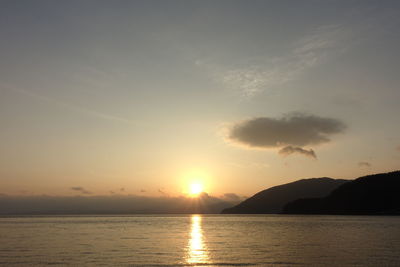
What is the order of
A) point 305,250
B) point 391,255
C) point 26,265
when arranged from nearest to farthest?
point 26,265 < point 391,255 < point 305,250

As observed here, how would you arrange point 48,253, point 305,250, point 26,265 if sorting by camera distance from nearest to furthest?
point 26,265 → point 48,253 → point 305,250

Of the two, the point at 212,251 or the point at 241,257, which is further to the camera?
the point at 212,251

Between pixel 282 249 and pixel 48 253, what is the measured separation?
132 feet

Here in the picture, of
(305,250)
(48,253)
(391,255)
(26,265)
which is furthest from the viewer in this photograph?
(305,250)

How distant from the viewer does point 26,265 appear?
168ft

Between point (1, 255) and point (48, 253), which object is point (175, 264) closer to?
point (48, 253)

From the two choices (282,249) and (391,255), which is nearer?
(391,255)

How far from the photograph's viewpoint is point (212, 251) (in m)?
66.9

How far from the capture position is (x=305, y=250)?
68.1 meters

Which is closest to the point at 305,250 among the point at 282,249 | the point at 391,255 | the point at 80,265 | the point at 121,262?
the point at 282,249

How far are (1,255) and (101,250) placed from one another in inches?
624

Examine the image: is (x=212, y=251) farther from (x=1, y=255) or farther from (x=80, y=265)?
(x=1, y=255)

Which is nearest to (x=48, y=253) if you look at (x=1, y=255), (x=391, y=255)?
(x=1, y=255)

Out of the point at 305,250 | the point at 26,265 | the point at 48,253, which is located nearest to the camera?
the point at 26,265
